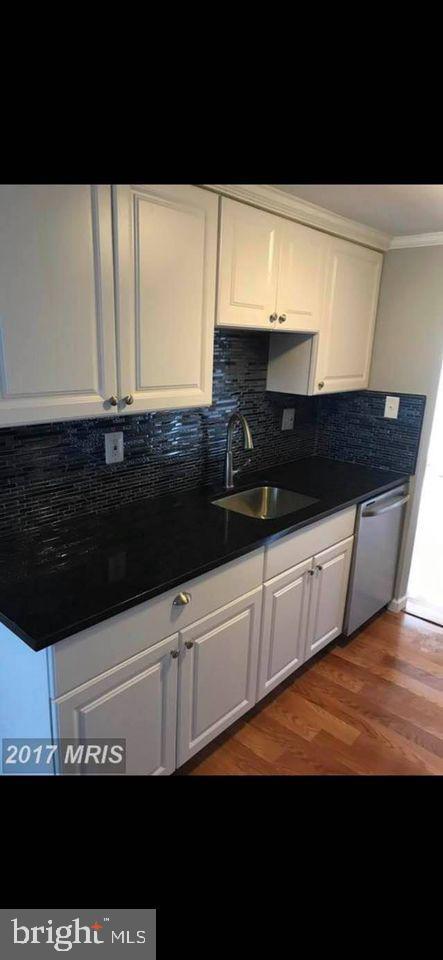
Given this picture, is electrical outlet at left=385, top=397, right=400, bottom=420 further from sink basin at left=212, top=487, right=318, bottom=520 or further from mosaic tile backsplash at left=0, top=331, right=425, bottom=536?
sink basin at left=212, top=487, right=318, bottom=520

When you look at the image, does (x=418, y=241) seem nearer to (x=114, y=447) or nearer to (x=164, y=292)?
(x=164, y=292)

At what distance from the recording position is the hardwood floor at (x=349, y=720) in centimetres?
183

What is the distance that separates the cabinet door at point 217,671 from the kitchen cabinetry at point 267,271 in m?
1.02

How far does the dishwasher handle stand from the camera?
237 cm

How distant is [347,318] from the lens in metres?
2.44

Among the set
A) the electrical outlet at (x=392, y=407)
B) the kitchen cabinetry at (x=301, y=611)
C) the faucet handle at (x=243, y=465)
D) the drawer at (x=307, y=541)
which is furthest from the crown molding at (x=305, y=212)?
the kitchen cabinetry at (x=301, y=611)

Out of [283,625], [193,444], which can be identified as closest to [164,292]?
[193,444]

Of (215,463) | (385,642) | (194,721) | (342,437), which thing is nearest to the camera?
(194,721)

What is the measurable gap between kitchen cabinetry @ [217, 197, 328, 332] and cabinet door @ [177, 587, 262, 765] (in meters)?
1.02

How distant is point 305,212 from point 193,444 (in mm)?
1015

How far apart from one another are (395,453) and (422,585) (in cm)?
91
